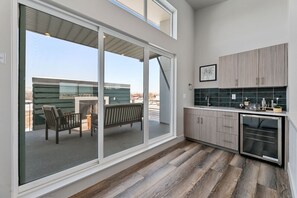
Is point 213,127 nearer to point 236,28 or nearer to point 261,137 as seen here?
point 261,137

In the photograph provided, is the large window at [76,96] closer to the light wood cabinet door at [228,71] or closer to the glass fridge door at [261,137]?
the light wood cabinet door at [228,71]

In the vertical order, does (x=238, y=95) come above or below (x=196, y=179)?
above

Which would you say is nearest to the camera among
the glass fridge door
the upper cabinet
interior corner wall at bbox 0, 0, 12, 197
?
interior corner wall at bbox 0, 0, 12, 197

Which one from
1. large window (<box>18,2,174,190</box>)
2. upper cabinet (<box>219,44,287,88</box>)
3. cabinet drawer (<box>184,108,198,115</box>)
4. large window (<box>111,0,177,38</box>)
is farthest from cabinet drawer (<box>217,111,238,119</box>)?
large window (<box>111,0,177,38</box>)

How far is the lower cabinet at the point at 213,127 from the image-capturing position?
10.4ft

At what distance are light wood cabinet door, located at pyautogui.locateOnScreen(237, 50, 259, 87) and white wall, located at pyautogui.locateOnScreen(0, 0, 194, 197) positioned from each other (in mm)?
1310

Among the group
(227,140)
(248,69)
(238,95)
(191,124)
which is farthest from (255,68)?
(191,124)

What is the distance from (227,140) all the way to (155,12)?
3.32 meters

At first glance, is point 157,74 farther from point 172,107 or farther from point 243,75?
point 243,75

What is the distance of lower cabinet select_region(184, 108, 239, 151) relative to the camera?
318 centimetres

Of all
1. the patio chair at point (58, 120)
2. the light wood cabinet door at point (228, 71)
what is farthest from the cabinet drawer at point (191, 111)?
the patio chair at point (58, 120)

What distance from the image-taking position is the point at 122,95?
2.77 meters

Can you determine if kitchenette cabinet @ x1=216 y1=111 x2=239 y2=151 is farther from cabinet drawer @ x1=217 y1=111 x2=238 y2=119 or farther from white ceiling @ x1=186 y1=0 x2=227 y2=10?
white ceiling @ x1=186 y1=0 x2=227 y2=10

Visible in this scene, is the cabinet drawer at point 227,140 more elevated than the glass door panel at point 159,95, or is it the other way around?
the glass door panel at point 159,95
